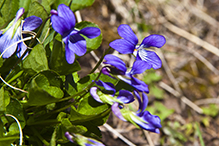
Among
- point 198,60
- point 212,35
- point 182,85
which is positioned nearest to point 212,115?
point 182,85

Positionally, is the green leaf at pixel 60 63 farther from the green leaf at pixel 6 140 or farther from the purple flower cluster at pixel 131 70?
the green leaf at pixel 6 140

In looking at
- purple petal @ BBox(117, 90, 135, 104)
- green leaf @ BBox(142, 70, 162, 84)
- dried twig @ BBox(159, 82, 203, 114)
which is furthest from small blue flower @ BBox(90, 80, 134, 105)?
dried twig @ BBox(159, 82, 203, 114)

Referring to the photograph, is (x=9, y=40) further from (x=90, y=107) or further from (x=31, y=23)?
(x=90, y=107)

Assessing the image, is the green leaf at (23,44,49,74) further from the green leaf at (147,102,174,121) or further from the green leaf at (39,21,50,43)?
the green leaf at (147,102,174,121)

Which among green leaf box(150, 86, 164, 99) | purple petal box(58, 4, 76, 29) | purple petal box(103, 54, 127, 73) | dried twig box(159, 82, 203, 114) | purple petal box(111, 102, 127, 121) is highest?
purple petal box(58, 4, 76, 29)

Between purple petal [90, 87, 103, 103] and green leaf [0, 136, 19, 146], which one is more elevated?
purple petal [90, 87, 103, 103]

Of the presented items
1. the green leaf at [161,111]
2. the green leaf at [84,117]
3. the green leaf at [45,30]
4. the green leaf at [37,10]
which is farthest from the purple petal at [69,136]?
the green leaf at [161,111]
